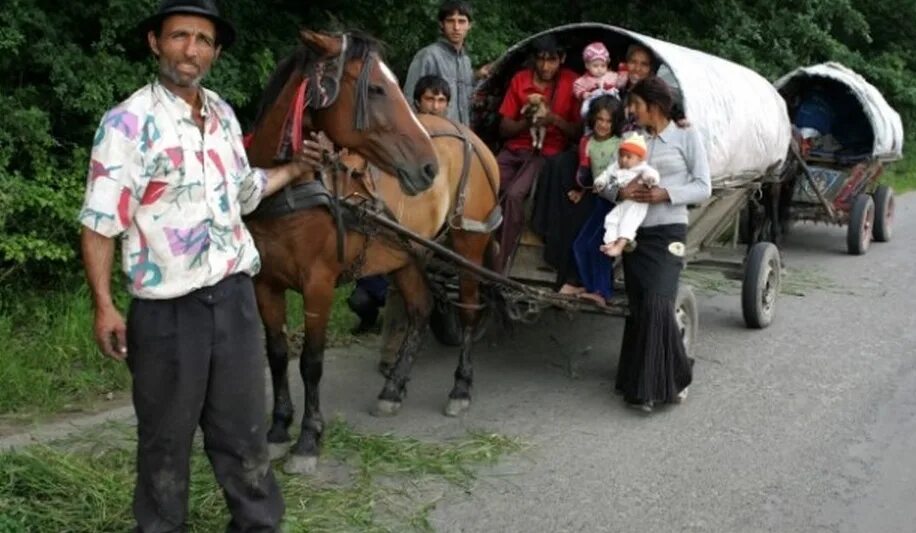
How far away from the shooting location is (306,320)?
463 cm

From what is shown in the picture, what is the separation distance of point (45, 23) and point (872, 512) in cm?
588

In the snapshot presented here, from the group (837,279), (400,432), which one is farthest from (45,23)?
(837,279)

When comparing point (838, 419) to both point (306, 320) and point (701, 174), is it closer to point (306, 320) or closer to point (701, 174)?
point (701, 174)

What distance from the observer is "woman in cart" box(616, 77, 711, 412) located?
5.41 m

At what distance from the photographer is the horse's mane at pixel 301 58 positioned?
4297mm

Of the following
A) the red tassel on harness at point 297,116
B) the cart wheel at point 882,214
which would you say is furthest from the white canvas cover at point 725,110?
the cart wheel at point 882,214

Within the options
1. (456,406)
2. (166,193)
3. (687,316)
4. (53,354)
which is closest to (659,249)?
(687,316)

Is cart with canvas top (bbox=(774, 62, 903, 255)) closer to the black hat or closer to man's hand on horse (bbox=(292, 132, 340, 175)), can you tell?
man's hand on horse (bbox=(292, 132, 340, 175))

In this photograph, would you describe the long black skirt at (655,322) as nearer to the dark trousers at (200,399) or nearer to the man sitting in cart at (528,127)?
the man sitting in cart at (528,127)

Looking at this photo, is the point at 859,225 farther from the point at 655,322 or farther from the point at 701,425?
the point at 701,425

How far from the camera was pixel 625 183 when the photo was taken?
5.41m

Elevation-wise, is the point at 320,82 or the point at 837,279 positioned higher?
the point at 320,82

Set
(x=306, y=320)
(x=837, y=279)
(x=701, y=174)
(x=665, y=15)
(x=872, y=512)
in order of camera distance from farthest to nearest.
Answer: (x=665, y=15), (x=837, y=279), (x=701, y=174), (x=306, y=320), (x=872, y=512)

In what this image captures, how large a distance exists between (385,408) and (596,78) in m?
2.52
